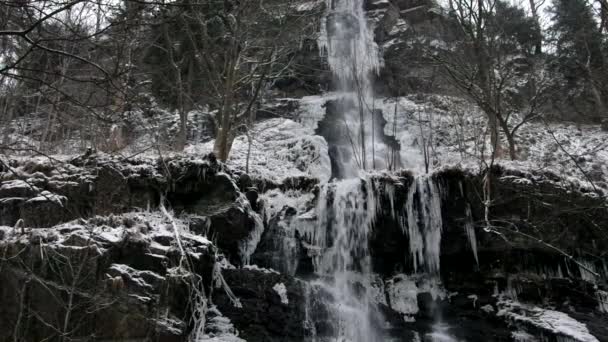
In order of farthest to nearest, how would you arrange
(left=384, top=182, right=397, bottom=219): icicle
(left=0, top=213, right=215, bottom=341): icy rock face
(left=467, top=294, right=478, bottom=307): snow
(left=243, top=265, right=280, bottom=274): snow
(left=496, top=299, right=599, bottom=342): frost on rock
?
1. (left=384, top=182, right=397, bottom=219): icicle
2. (left=467, top=294, right=478, bottom=307): snow
3. (left=243, top=265, right=280, bottom=274): snow
4. (left=496, top=299, right=599, bottom=342): frost on rock
5. (left=0, top=213, right=215, bottom=341): icy rock face

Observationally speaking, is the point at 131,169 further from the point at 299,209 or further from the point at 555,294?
the point at 555,294

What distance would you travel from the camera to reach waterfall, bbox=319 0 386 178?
59.9 feet

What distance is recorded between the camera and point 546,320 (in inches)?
322

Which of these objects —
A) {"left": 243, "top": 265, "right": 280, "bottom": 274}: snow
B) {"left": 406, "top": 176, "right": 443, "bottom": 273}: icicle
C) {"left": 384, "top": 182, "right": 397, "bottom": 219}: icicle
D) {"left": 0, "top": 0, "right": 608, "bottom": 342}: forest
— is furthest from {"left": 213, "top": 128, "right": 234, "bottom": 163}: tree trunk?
{"left": 406, "top": 176, "right": 443, "bottom": 273}: icicle

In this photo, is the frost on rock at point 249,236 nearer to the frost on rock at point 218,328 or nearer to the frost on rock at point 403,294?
the frost on rock at point 218,328

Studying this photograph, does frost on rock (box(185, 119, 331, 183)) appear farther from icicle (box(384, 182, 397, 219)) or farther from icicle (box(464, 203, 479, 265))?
icicle (box(464, 203, 479, 265))

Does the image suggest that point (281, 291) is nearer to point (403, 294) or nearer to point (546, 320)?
point (403, 294)

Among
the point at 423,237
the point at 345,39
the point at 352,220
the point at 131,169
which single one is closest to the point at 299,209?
the point at 352,220

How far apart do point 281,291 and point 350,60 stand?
14.1m

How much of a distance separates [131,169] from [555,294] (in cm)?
817

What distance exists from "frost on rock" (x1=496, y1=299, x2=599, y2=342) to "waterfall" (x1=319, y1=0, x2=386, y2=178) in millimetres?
9155

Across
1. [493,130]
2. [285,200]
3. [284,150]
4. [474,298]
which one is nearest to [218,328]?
[285,200]

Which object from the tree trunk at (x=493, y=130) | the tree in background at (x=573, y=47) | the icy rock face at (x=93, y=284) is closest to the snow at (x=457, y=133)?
the tree in background at (x=573, y=47)

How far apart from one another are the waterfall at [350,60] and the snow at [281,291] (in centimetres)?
937
